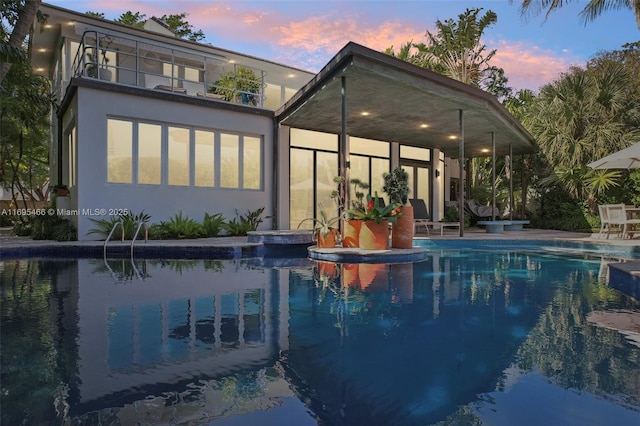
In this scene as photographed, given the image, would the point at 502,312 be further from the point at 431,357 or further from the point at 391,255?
the point at 391,255

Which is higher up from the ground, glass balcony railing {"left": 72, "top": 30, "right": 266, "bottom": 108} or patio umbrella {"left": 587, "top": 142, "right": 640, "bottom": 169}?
glass balcony railing {"left": 72, "top": 30, "right": 266, "bottom": 108}

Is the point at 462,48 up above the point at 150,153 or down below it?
above

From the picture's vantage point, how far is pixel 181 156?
10680mm

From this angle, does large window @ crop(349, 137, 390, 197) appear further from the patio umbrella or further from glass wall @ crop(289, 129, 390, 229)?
the patio umbrella

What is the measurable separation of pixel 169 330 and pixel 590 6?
16294 millimetres

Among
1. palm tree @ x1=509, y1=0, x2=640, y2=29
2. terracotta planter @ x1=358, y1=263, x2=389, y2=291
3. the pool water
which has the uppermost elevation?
palm tree @ x1=509, y1=0, x2=640, y2=29

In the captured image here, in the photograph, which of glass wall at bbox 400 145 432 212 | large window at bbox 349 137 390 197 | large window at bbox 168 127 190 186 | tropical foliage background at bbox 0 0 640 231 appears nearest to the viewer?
large window at bbox 168 127 190 186

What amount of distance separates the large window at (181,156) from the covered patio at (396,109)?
47.6 inches

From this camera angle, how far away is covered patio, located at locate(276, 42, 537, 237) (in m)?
7.98

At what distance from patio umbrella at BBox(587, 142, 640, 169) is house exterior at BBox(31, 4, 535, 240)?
2.42 meters

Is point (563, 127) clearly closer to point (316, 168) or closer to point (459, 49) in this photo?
point (316, 168)

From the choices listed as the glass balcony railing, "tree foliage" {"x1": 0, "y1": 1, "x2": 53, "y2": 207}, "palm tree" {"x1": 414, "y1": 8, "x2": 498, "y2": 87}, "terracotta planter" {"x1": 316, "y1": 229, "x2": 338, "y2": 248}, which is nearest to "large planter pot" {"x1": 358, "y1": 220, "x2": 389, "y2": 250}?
"terracotta planter" {"x1": 316, "y1": 229, "x2": 338, "y2": 248}

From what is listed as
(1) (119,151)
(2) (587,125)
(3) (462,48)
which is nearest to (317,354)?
(1) (119,151)

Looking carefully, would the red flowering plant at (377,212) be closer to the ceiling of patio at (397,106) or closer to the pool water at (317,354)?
the pool water at (317,354)
